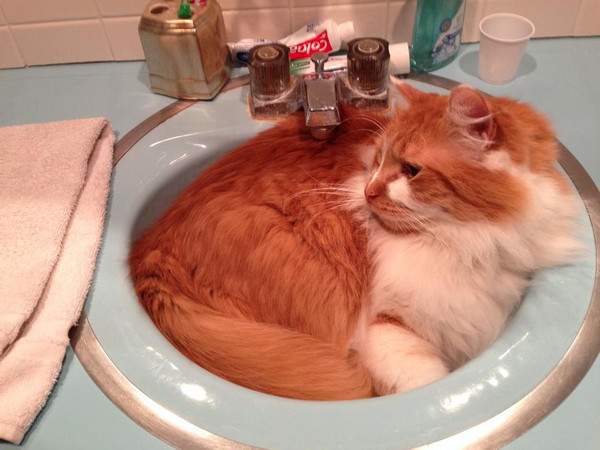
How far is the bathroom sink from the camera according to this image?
0.75m

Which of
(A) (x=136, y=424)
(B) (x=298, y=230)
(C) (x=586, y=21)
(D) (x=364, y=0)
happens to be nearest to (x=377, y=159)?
(B) (x=298, y=230)

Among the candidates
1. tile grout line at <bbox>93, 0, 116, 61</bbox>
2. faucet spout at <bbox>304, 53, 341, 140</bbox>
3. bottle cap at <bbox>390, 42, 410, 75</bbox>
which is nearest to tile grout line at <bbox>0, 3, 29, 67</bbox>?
tile grout line at <bbox>93, 0, 116, 61</bbox>

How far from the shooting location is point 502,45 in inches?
45.0

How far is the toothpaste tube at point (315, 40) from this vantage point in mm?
1217

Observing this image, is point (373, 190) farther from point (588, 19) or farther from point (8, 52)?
point (8, 52)

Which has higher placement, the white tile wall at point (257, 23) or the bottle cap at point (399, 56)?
the white tile wall at point (257, 23)

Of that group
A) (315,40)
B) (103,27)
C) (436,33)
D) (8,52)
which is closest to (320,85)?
(315,40)

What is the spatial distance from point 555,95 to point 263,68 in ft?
2.02

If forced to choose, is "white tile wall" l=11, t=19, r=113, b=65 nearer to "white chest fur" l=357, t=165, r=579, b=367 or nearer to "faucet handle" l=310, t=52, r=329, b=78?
"faucet handle" l=310, t=52, r=329, b=78

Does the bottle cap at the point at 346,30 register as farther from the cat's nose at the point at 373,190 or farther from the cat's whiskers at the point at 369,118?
the cat's nose at the point at 373,190

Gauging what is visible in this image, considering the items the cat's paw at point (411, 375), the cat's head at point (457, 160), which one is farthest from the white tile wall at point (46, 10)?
the cat's paw at point (411, 375)

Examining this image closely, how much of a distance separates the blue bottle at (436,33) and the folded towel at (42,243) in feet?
2.20

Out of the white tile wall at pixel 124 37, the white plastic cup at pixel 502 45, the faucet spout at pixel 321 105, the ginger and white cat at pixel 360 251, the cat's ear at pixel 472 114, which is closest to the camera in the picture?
the cat's ear at pixel 472 114

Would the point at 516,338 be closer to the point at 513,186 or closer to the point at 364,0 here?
the point at 513,186
